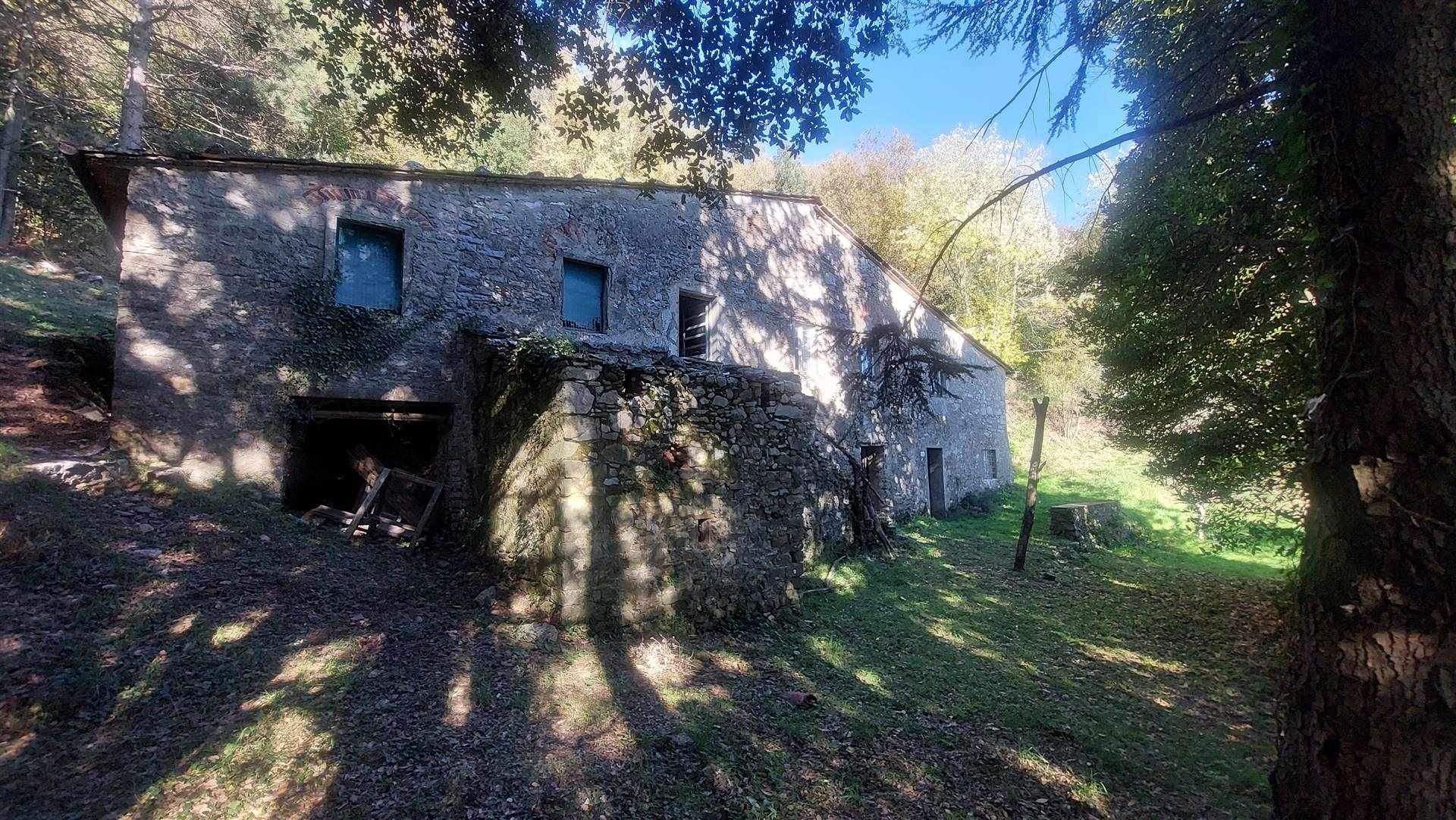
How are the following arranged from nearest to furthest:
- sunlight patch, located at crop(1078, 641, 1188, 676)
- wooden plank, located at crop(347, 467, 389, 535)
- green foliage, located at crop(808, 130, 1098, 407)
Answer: sunlight patch, located at crop(1078, 641, 1188, 676) → wooden plank, located at crop(347, 467, 389, 535) → green foliage, located at crop(808, 130, 1098, 407)

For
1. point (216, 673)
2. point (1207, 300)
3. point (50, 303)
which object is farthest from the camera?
point (50, 303)

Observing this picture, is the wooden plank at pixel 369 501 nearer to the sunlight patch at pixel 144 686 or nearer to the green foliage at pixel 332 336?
the green foliage at pixel 332 336

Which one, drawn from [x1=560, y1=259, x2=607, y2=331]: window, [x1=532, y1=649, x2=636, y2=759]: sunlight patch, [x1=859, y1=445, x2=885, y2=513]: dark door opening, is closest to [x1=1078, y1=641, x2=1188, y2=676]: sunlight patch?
[x1=532, y1=649, x2=636, y2=759]: sunlight patch

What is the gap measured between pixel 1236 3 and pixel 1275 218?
83.3 inches

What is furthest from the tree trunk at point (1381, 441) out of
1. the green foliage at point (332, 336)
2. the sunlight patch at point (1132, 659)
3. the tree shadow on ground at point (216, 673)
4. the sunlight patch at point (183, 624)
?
the green foliage at point (332, 336)

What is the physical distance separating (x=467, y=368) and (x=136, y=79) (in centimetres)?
1081

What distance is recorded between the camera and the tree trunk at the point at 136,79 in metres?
10.4

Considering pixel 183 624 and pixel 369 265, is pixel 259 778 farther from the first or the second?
pixel 369 265

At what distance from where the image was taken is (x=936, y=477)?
1473 cm

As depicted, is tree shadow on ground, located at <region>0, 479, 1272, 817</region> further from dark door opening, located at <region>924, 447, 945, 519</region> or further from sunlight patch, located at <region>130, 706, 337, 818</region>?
dark door opening, located at <region>924, 447, 945, 519</region>

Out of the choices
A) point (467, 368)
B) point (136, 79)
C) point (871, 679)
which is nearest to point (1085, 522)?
point (871, 679)

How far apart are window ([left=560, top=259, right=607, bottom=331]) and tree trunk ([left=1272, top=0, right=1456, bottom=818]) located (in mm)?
8010

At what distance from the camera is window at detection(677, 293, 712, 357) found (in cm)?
1005

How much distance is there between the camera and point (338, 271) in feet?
23.2
